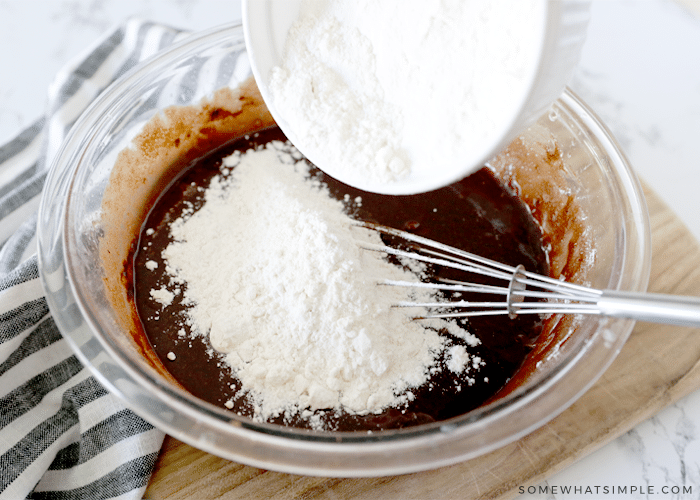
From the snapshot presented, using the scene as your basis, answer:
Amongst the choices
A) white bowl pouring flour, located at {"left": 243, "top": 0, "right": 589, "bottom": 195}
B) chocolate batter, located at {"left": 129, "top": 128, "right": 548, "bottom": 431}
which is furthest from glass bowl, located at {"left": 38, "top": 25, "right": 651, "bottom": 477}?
white bowl pouring flour, located at {"left": 243, "top": 0, "right": 589, "bottom": 195}

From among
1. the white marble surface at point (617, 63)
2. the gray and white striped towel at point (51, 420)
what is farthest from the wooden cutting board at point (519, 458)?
the white marble surface at point (617, 63)

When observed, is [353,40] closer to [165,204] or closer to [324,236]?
[324,236]

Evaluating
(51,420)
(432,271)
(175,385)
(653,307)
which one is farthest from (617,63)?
(51,420)

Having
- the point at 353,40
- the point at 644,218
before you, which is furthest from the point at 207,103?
the point at 644,218

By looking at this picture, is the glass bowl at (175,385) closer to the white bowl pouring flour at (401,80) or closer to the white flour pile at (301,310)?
the white flour pile at (301,310)

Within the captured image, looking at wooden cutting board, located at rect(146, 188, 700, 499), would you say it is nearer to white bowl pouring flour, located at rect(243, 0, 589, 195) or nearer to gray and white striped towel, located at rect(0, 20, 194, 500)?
gray and white striped towel, located at rect(0, 20, 194, 500)
